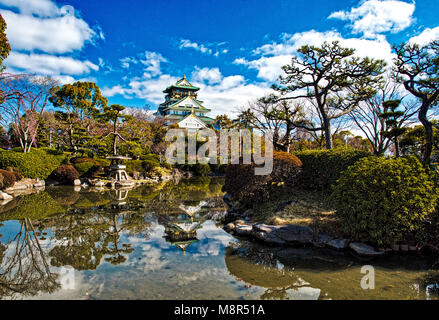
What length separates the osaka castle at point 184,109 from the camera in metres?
36.1

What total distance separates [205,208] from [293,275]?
540 cm

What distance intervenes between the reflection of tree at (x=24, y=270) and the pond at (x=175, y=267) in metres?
0.01

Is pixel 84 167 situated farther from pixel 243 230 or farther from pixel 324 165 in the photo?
pixel 324 165

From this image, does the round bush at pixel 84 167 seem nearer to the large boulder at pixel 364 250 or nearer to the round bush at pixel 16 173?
the round bush at pixel 16 173

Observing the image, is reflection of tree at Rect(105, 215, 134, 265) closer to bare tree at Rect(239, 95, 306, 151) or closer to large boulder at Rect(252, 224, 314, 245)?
large boulder at Rect(252, 224, 314, 245)

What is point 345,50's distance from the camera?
33.2ft

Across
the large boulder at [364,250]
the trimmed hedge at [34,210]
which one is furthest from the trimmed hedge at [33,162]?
the large boulder at [364,250]

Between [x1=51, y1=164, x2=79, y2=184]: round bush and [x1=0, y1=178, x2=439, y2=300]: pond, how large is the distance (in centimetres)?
928

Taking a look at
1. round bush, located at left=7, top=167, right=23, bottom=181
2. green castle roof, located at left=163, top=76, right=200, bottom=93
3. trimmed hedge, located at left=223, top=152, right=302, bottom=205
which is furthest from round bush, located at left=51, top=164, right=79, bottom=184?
green castle roof, located at left=163, top=76, right=200, bottom=93

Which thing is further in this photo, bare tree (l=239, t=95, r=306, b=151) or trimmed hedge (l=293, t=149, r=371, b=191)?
bare tree (l=239, t=95, r=306, b=151)

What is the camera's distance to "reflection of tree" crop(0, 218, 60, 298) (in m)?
3.25

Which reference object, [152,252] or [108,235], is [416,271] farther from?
[108,235]
